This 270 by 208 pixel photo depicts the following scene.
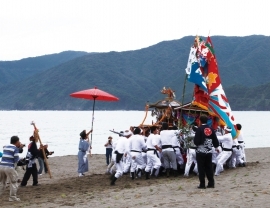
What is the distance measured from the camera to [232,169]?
17.3 meters

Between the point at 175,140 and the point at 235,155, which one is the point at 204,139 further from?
the point at 235,155

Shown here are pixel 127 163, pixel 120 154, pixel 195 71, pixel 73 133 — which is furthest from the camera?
pixel 73 133

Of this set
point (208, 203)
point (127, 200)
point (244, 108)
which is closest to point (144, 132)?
point (127, 200)

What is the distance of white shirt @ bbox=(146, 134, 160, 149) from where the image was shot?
1611 cm

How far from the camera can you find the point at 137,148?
1611cm

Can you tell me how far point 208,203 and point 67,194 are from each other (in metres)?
4.78

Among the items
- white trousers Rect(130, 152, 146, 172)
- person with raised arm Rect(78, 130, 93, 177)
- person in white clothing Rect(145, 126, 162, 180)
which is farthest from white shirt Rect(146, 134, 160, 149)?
person with raised arm Rect(78, 130, 93, 177)

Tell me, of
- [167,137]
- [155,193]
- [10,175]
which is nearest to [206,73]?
[167,137]

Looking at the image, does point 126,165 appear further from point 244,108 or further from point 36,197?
point 244,108

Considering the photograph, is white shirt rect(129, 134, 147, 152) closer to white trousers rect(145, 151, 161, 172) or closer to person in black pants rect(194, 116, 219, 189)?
white trousers rect(145, 151, 161, 172)

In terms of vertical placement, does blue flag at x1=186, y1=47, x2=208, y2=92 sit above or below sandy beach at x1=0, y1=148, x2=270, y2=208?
above

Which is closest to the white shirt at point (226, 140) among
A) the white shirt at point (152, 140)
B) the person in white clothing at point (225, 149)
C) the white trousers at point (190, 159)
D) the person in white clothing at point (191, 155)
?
the person in white clothing at point (225, 149)

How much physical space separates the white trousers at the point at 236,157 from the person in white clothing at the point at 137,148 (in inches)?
131

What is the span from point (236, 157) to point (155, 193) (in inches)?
251
